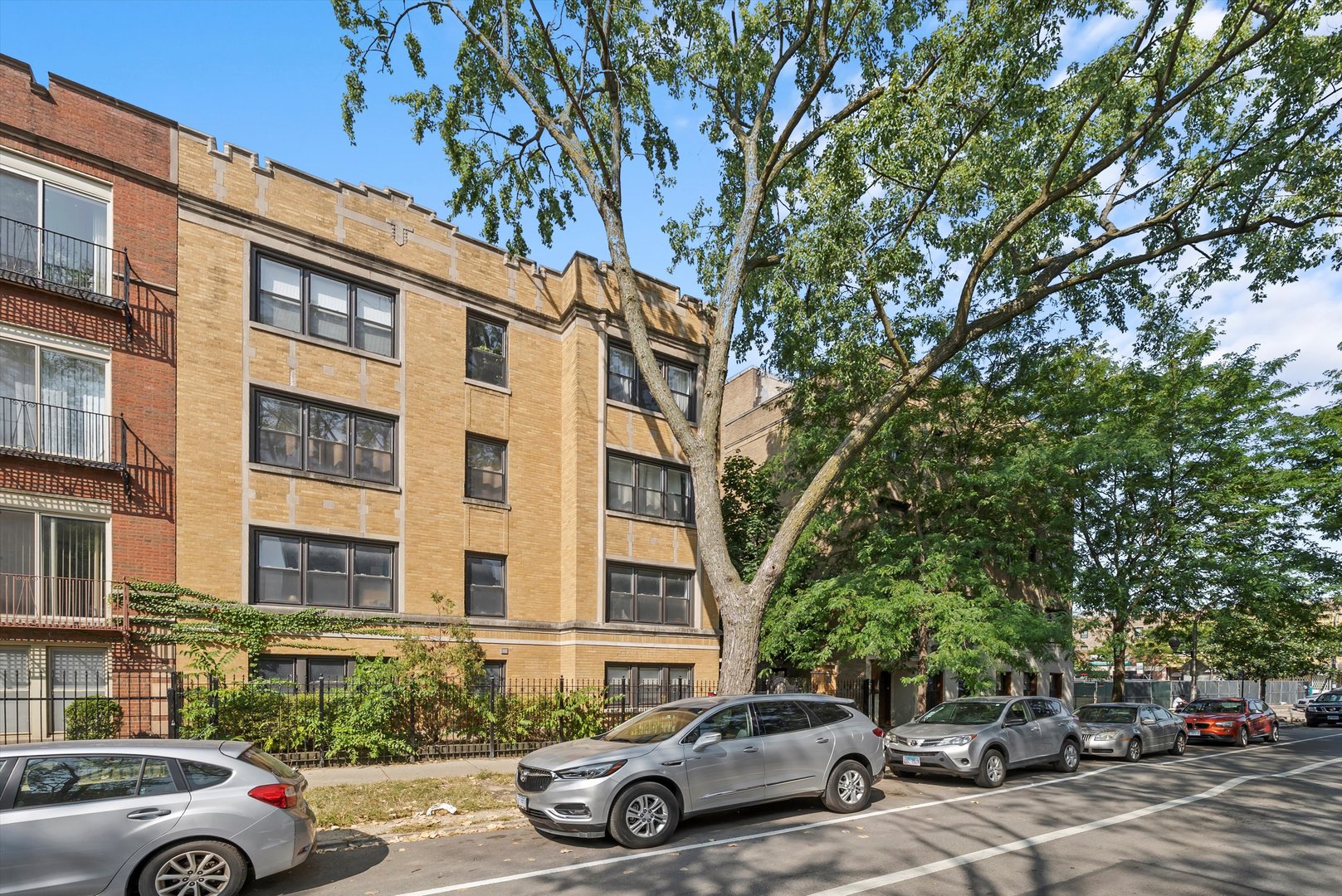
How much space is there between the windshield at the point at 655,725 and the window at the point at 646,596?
9086mm

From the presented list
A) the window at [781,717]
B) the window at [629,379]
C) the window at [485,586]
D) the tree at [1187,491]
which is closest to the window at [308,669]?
the window at [485,586]

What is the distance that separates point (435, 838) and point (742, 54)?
14.4 m

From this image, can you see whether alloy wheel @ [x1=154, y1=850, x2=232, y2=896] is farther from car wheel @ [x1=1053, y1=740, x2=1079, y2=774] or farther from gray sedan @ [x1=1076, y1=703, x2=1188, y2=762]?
gray sedan @ [x1=1076, y1=703, x2=1188, y2=762]

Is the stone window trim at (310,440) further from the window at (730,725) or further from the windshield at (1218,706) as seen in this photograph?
the windshield at (1218,706)

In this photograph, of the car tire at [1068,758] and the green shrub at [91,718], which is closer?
the green shrub at [91,718]

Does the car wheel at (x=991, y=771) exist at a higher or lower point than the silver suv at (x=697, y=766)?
lower

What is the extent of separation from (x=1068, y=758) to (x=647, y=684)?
942 centimetres

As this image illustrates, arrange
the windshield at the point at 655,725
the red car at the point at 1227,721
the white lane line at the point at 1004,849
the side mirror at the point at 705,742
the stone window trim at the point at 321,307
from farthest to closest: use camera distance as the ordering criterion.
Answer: the red car at the point at 1227,721 → the stone window trim at the point at 321,307 → the windshield at the point at 655,725 → the side mirror at the point at 705,742 → the white lane line at the point at 1004,849

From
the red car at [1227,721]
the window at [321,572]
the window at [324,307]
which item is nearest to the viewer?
the window at [321,572]

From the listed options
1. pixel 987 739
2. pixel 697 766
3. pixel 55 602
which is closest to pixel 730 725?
pixel 697 766

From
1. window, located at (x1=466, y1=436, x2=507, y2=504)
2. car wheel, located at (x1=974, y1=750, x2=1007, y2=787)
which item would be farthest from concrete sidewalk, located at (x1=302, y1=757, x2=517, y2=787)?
car wheel, located at (x1=974, y1=750, x2=1007, y2=787)

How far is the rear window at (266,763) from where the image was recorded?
698 centimetres

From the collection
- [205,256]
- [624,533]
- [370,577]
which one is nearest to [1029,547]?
[624,533]

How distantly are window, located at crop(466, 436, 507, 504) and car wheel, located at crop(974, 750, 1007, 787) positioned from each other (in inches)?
462
